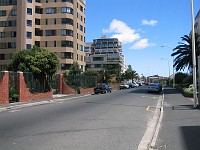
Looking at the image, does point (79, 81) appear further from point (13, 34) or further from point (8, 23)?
point (8, 23)

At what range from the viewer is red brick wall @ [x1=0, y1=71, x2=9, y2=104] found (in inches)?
1032

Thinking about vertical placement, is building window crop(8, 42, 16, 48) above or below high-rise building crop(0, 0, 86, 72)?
below

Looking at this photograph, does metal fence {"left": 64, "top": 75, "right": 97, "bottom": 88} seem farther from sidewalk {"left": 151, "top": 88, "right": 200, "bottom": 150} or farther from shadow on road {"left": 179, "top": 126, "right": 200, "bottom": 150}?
shadow on road {"left": 179, "top": 126, "right": 200, "bottom": 150}

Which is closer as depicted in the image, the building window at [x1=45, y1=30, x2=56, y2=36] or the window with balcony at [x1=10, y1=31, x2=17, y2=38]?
the window with balcony at [x1=10, y1=31, x2=17, y2=38]

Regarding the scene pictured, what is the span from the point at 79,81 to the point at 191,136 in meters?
42.2

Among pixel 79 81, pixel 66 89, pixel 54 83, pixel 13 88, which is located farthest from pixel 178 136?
pixel 79 81

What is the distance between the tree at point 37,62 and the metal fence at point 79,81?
10.6 meters

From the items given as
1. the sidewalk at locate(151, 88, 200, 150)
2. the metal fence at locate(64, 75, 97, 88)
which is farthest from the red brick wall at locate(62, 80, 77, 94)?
the sidewalk at locate(151, 88, 200, 150)

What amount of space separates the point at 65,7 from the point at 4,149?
72.5 m

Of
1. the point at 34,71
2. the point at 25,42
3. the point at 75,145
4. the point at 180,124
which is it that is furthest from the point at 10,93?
the point at 25,42

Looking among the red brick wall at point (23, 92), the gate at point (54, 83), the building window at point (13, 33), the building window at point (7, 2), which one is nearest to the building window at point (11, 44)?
the building window at point (13, 33)

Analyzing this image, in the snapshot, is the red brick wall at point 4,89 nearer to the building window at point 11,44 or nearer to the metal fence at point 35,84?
the metal fence at point 35,84

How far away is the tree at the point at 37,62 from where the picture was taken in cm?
3556

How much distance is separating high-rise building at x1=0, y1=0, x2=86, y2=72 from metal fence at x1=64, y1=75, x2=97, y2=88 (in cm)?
1913
